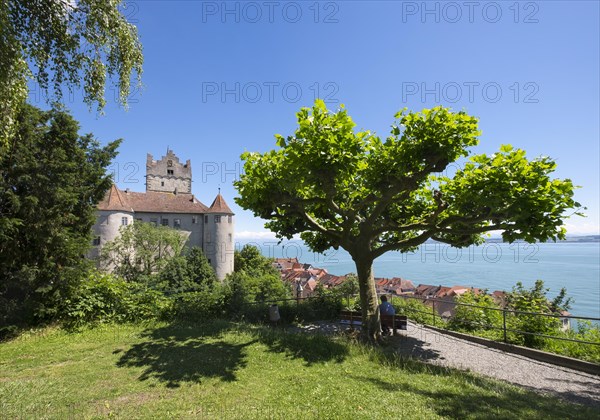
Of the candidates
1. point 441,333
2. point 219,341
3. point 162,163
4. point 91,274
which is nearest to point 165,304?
point 91,274

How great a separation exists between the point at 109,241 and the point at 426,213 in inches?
1488

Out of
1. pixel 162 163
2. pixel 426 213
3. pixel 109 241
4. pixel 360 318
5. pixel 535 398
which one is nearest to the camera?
pixel 535 398

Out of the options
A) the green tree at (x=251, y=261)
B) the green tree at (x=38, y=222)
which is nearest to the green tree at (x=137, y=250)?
the green tree at (x=251, y=261)

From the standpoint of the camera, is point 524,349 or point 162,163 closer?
point 524,349

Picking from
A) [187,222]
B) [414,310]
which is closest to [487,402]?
[414,310]

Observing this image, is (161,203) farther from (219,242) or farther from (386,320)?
(386,320)

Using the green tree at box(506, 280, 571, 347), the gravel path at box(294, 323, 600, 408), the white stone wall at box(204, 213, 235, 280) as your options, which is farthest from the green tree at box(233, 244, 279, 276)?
the green tree at box(506, 280, 571, 347)

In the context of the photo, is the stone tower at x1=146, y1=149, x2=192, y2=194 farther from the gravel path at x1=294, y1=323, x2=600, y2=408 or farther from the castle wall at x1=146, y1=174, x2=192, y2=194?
the gravel path at x1=294, y1=323, x2=600, y2=408

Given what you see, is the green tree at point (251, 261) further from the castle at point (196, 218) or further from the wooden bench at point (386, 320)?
the wooden bench at point (386, 320)

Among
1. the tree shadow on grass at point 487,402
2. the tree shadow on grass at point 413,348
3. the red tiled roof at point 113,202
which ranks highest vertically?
the red tiled roof at point 113,202

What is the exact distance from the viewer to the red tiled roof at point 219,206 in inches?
1988

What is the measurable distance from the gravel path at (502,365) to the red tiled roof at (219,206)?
42221 millimetres

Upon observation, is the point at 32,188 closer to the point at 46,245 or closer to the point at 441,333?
the point at 46,245

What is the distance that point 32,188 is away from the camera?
385 inches
